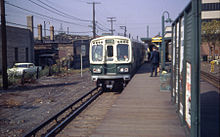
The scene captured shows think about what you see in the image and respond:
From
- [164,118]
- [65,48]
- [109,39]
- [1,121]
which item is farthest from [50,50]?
[164,118]

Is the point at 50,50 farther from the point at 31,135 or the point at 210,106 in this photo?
the point at 210,106

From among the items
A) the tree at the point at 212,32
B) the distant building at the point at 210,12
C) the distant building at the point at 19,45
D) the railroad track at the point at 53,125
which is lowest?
the railroad track at the point at 53,125

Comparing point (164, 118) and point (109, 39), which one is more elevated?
point (109, 39)

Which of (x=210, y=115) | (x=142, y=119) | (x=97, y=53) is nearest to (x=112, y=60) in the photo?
(x=97, y=53)

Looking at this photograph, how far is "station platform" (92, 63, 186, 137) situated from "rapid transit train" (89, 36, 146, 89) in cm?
521

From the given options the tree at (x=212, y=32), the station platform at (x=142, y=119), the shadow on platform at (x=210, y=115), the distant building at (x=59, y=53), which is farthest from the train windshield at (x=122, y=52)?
the distant building at (x=59, y=53)

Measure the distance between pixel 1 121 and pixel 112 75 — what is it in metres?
7.10

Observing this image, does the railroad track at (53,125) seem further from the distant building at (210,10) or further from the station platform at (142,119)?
the distant building at (210,10)

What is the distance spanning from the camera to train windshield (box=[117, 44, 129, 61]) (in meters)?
14.6

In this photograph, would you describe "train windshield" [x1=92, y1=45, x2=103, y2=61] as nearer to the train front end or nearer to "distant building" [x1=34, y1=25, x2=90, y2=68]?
the train front end

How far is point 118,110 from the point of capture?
24.2ft

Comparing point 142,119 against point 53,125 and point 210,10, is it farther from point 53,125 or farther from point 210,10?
point 210,10

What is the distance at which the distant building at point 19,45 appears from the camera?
30.3 metres

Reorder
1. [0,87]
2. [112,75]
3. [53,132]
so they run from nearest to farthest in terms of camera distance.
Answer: [53,132] < [112,75] < [0,87]
